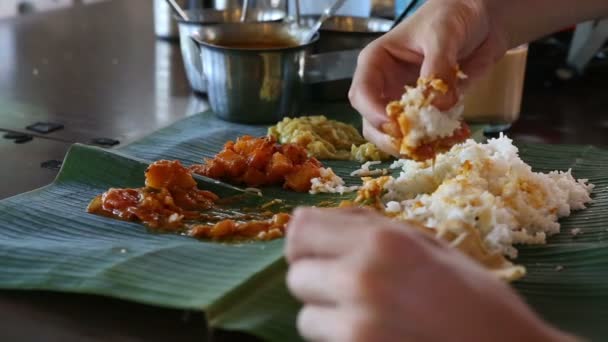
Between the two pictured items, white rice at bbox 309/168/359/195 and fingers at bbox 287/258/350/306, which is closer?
fingers at bbox 287/258/350/306

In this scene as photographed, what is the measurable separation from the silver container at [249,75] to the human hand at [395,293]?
1.70m

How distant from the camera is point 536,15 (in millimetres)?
2141

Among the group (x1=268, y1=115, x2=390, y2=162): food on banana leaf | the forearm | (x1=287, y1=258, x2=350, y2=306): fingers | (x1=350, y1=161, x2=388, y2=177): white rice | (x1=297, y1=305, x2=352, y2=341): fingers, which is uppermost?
the forearm

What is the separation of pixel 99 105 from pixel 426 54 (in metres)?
1.56

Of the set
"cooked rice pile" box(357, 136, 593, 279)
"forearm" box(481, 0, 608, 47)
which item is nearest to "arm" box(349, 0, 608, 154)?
"forearm" box(481, 0, 608, 47)

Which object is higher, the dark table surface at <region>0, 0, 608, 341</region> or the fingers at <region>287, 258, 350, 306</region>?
the fingers at <region>287, 258, 350, 306</region>

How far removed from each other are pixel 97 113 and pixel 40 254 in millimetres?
1352

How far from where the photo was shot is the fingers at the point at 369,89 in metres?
1.75

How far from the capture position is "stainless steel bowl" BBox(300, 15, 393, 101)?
118 inches

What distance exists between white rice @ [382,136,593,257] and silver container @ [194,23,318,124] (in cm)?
77

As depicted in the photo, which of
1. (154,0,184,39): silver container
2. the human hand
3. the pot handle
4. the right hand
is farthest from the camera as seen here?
Result: (154,0,184,39): silver container

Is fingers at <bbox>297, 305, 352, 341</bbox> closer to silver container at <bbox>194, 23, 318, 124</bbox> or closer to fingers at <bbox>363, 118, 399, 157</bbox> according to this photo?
fingers at <bbox>363, 118, 399, 157</bbox>

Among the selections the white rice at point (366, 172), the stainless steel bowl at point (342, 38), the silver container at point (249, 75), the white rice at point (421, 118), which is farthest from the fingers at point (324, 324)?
the stainless steel bowl at point (342, 38)

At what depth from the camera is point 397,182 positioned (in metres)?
1.94
